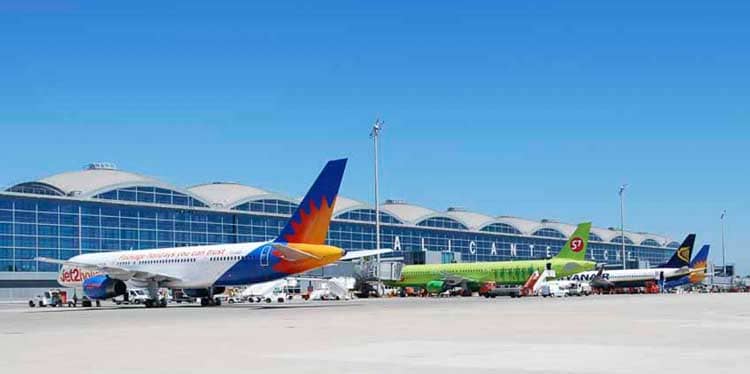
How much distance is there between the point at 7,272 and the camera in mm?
90938

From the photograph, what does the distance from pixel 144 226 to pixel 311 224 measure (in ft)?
187

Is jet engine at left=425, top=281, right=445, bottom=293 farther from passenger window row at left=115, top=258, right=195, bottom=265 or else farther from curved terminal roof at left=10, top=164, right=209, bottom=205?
passenger window row at left=115, top=258, right=195, bottom=265

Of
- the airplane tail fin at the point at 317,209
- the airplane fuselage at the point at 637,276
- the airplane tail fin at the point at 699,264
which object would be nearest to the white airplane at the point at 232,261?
the airplane tail fin at the point at 317,209

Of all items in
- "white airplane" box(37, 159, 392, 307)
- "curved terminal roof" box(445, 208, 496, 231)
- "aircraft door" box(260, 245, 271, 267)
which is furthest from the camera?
"curved terminal roof" box(445, 208, 496, 231)

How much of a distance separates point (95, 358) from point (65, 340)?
6.47 meters

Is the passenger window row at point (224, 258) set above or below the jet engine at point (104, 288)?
above

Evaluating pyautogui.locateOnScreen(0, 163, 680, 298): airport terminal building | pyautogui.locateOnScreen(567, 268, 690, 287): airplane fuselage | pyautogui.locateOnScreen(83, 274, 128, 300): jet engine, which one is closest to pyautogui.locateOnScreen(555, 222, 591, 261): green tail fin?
pyautogui.locateOnScreen(567, 268, 690, 287): airplane fuselage

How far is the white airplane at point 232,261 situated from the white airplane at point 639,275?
43174 mm

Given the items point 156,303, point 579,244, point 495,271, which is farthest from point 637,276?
point 156,303

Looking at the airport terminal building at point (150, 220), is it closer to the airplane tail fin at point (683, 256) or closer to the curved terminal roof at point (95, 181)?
the curved terminal roof at point (95, 181)

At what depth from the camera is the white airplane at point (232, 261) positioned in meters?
51.6

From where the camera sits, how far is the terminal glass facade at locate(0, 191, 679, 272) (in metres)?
93.0

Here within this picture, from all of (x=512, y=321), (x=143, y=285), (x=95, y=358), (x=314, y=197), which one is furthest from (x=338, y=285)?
(x=95, y=358)

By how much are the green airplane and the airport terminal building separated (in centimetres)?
2243
